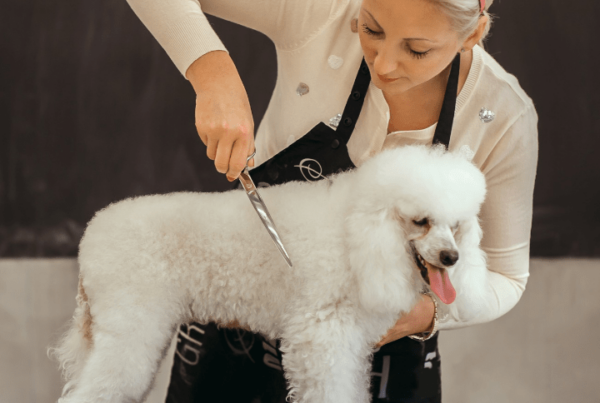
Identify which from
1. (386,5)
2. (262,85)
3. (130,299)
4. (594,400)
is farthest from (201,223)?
(594,400)

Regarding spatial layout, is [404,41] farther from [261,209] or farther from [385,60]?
[261,209]

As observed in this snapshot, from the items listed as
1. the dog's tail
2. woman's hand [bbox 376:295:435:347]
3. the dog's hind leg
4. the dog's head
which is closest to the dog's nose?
the dog's head

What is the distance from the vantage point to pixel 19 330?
120 centimetres

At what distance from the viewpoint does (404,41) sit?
0.53 meters

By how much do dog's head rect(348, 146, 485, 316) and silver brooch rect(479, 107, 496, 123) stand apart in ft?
0.36

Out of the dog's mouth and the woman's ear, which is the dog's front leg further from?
the woman's ear

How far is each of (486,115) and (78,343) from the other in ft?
2.04

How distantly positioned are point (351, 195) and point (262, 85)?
0.73 m

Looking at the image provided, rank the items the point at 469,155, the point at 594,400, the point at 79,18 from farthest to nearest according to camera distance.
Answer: the point at 594,400 < the point at 79,18 < the point at 469,155

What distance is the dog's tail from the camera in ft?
2.01

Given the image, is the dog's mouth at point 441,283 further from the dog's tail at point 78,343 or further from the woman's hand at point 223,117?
the dog's tail at point 78,343

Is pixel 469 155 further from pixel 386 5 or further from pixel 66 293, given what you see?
pixel 66 293

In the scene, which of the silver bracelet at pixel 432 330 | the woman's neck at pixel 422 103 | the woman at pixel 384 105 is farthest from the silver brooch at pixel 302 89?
the silver bracelet at pixel 432 330

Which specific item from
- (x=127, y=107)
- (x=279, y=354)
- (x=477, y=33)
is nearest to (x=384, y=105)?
(x=477, y=33)
